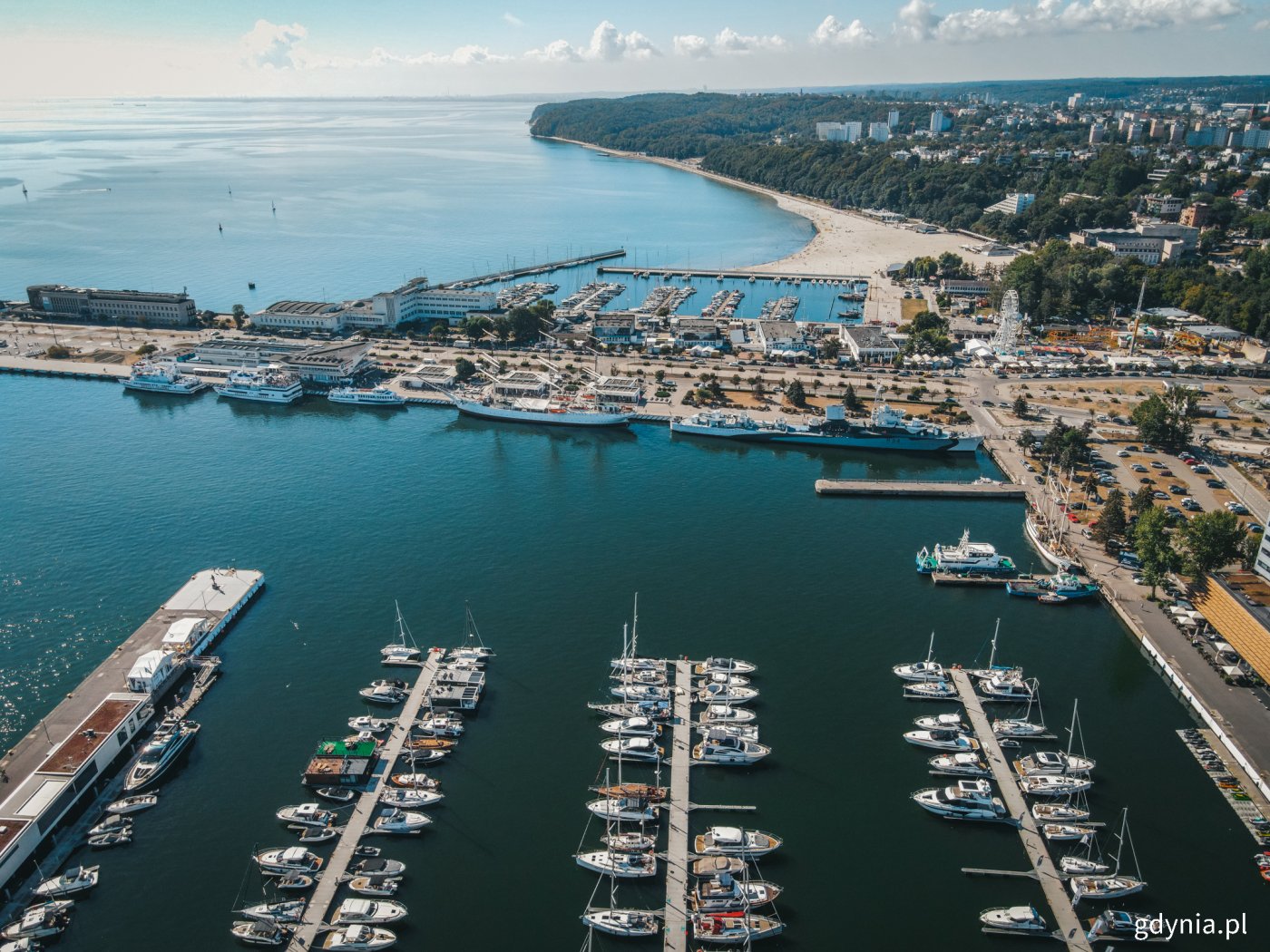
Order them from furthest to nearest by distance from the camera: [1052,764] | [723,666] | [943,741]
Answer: [723,666] → [943,741] → [1052,764]

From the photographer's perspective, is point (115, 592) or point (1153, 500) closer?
point (115, 592)

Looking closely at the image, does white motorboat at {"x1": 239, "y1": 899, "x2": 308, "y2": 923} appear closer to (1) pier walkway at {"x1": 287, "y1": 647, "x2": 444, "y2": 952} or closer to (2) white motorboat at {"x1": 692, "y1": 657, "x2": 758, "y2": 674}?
(1) pier walkway at {"x1": 287, "y1": 647, "x2": 444, "y2": 952}

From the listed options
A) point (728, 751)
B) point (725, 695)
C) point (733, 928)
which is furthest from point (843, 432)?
point (733, 928)

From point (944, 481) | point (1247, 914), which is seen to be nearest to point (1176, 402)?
point (944, 481)

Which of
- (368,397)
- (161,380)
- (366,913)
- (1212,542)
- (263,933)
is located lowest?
(263,933)

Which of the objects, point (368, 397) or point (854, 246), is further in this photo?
point (854, 246)

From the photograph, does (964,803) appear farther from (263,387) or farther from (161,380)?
(161,380)

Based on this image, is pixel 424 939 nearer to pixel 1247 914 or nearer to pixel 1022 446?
pixel 1247 914

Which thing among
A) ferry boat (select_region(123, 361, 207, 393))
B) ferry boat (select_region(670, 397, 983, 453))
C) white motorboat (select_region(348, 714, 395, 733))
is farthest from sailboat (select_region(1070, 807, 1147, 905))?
ferry boat (select_region(123, 361, 207, 393))
